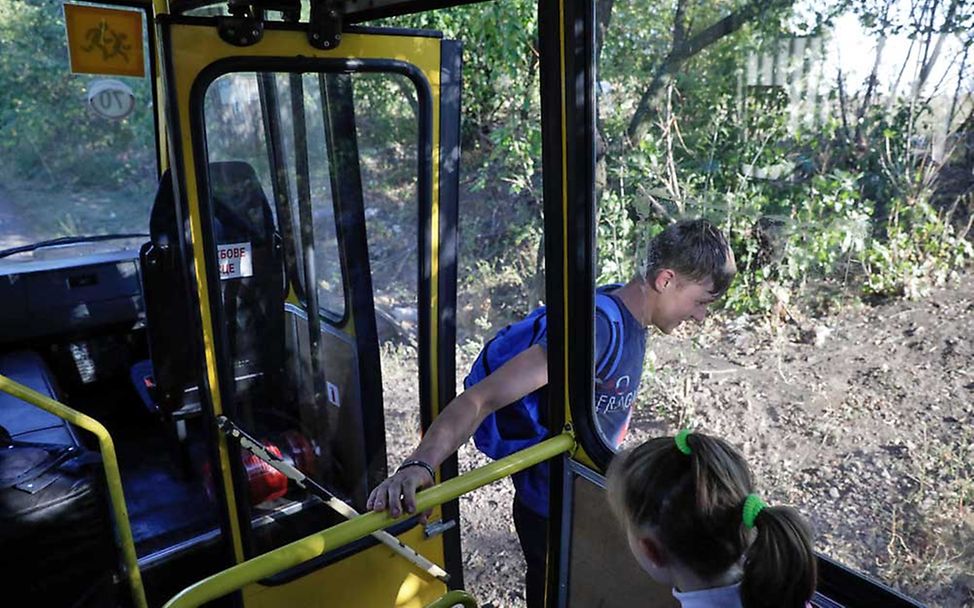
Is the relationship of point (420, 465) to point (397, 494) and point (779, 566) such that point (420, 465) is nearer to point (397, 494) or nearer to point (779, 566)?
point (397, 494)

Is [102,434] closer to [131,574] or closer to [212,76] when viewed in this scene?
[131,574]

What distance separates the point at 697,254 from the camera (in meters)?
1.89

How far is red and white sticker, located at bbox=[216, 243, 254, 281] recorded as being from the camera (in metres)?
2.09

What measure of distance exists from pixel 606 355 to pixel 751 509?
2.34 ft

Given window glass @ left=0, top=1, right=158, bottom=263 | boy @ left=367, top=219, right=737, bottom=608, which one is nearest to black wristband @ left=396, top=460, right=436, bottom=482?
boy @ left=367, top=219, right=737, bottom=608

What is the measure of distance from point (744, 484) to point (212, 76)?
5.28 ft

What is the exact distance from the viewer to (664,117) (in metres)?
1.95

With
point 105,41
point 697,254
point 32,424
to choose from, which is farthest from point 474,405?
point 105,41

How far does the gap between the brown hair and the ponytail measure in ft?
2.66

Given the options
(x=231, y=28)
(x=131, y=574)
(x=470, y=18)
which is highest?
(x=470, y=18)

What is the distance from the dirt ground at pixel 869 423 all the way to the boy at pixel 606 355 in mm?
218

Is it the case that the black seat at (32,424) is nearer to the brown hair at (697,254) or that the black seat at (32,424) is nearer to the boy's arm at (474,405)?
the boy's arm at (474,405)

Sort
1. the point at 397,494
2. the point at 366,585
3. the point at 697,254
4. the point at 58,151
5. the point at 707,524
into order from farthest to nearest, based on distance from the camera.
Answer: the point at 58,151
the point at 366,585
the point at 697,254
the point at 397,494
the point at 707,524

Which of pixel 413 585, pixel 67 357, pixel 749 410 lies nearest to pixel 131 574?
pixel 413 585
